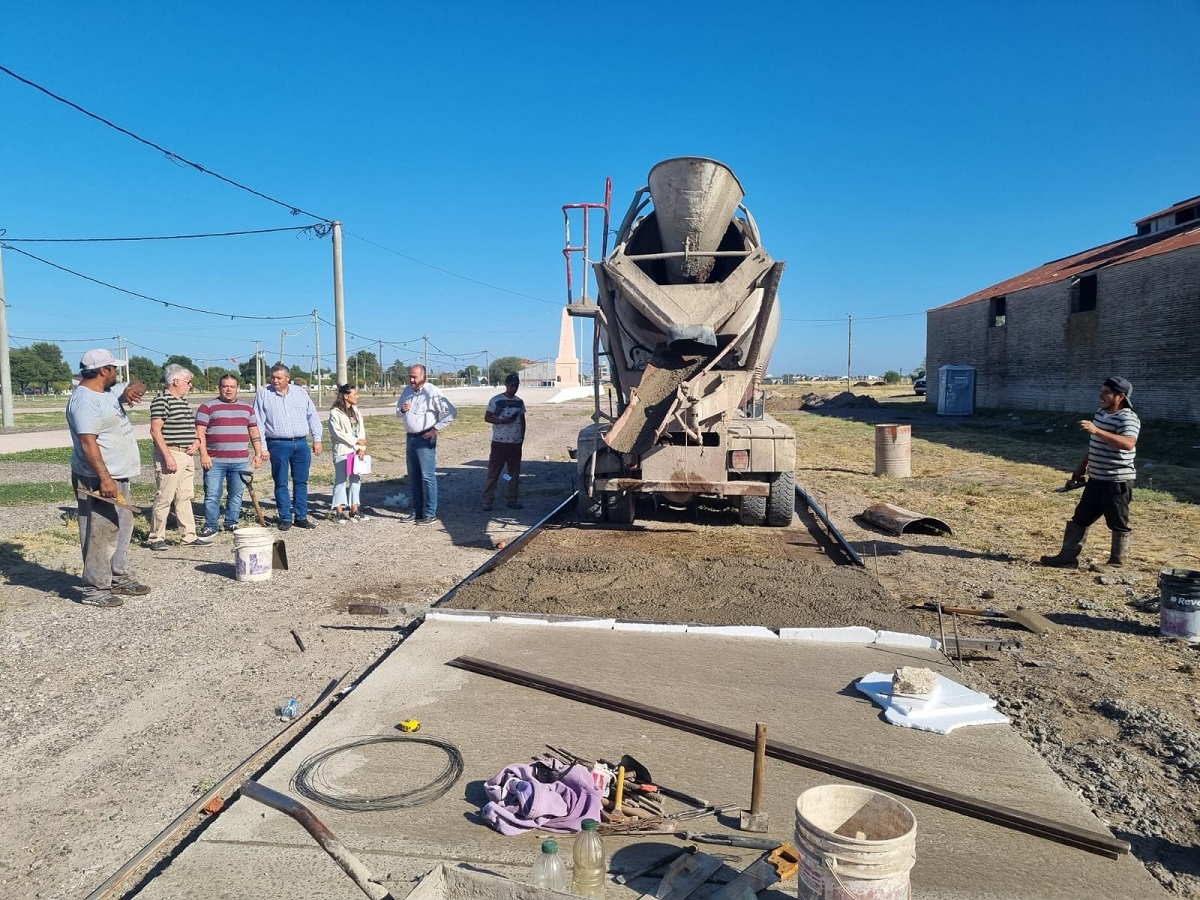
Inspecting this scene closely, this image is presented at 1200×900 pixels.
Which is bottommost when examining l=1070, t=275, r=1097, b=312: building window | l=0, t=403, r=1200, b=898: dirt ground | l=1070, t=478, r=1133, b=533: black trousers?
l=0, t=403, r=1200, b=898: dirt ground

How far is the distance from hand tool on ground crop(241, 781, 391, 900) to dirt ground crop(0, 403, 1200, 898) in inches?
15.2

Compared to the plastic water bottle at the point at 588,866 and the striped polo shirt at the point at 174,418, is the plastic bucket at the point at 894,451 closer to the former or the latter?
Answer: the striped polo shirt at the point at 174,418

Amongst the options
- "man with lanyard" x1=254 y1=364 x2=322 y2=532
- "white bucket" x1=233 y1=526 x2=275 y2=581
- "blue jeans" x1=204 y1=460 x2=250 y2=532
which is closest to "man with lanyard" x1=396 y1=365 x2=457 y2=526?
"man with lanyard" x1=254 y1=364 x2=322 y2=532

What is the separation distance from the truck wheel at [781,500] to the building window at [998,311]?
98.2ft

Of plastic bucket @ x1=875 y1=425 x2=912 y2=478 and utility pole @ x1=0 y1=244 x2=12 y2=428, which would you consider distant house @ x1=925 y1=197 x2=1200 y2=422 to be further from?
utility pole @ x1=0 y1=244 x2=12 y2=428

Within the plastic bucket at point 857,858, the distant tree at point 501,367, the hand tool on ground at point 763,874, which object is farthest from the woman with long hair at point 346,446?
the distant tree at point 501,367

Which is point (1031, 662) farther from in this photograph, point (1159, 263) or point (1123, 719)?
point (1159, 263)

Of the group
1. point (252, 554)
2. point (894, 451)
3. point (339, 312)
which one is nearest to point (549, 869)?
point (252, 554)

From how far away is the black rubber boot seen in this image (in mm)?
7562

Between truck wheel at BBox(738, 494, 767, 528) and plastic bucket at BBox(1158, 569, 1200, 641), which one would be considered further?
truck wheel at BBox(738, 494, 767, 528)

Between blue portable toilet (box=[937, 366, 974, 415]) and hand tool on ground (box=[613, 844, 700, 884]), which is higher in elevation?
blue portable toilet (box=[937, 366, 974, 415])

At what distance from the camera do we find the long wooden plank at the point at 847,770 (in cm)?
309

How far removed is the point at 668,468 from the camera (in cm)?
819

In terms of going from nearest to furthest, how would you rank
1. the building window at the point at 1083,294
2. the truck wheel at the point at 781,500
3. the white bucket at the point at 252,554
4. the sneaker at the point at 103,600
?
the sneaker at the point at 103,600 → the white bucket at the point at 252,554 → the truck wheel at the point at 781,500 → the building window at the point at 1083,294
